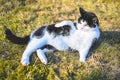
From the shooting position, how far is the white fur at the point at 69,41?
17.4ft

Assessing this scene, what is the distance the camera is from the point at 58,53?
18.0 feet

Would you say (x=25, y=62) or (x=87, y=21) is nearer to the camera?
(x=87, y=21)

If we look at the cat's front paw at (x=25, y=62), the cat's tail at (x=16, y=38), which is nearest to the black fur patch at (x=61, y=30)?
the cat's tail at (x=16, y=38)

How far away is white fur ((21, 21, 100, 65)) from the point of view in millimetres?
5289

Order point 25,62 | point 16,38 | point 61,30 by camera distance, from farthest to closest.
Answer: point 16,38
point 61,30
point 25,62

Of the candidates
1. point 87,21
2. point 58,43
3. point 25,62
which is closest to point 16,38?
point 25,62

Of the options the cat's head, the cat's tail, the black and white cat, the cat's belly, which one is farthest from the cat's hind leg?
the cat's head

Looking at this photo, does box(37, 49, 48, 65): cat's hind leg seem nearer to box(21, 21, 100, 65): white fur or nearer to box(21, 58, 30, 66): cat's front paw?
box(21, 21, 100, 65): white fur

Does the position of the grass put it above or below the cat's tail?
below

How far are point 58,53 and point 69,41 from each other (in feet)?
0.83

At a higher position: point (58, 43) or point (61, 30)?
point (61, 30)

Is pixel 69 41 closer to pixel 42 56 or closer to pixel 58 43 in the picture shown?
pixel 58 43

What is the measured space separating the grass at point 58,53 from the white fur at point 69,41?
0.10 m

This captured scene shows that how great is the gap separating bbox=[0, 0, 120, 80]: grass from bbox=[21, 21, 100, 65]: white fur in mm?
100
